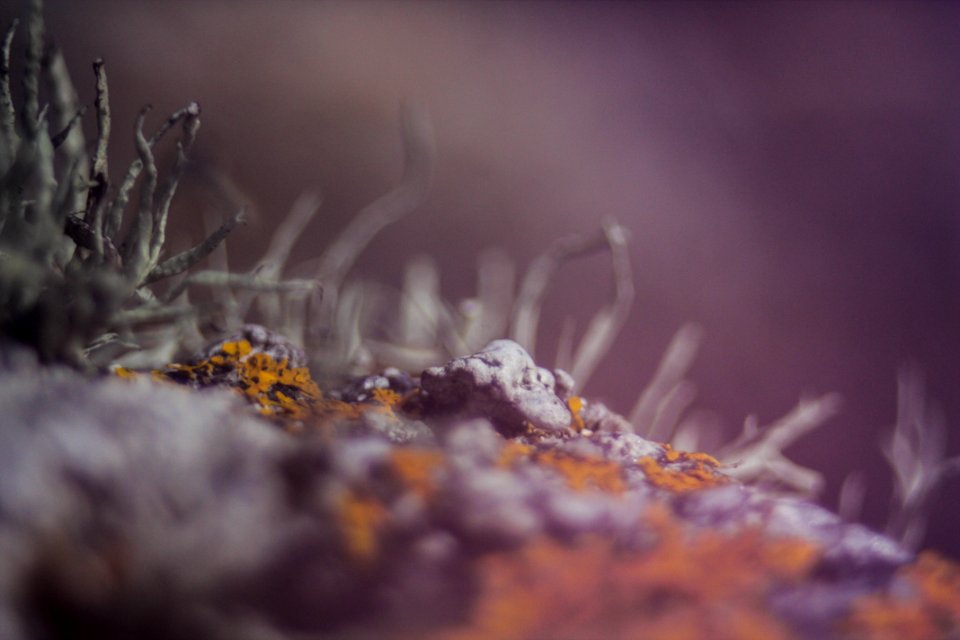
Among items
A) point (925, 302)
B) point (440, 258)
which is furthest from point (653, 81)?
point (925, 302)

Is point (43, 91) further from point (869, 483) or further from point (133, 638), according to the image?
point (869, 483)

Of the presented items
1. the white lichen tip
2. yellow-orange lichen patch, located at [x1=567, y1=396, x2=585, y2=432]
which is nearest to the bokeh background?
yellow-orange lichen patch, located at [x1=567, y1=396, x2=585, y2=432]

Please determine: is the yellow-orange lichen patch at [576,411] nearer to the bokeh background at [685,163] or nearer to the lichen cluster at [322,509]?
the lichen cluster at [322,509]

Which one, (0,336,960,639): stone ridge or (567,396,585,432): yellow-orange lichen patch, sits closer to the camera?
(0,336,960,639): stone ridge

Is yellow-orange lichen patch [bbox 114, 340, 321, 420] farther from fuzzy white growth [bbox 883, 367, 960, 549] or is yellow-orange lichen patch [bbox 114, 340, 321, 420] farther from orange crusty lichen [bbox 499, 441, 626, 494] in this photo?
fuzzy white growth [bbox 883, 367, 960, 549]

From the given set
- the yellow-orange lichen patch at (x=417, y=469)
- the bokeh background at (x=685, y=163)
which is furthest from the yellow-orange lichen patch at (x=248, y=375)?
the bokeh background at (x=685, y=163)

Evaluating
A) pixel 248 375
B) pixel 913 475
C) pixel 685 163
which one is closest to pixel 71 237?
pixel 248 375
